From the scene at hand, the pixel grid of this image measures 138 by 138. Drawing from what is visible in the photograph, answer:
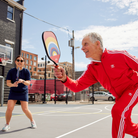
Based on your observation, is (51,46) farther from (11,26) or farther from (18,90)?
(11,26)

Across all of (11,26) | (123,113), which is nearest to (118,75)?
(123,113)

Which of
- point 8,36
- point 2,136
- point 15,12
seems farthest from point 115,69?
point 15,12

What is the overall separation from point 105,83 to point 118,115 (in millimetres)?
558

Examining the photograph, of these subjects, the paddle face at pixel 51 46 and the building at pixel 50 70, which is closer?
the paddle face at pixel 51 46

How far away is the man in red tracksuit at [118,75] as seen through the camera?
2.41m

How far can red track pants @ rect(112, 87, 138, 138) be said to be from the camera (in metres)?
2.37

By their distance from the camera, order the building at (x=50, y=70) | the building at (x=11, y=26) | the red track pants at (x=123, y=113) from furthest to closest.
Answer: the building at (x=50, y=70), the building at (x=11, y=26), the red track pants at (x=123, y=113)

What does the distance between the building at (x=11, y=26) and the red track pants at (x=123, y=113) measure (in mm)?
16819

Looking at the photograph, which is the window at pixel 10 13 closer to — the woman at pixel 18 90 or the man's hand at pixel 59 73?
the woman at pixel 18 90

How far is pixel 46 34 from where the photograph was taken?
2.69 m

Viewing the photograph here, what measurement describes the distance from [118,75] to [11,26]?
740 inches

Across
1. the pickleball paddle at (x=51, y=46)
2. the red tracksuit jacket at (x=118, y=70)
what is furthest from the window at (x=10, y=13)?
the red tracksuit jacket at (x=118, y=70)

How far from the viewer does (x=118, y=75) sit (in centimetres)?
256

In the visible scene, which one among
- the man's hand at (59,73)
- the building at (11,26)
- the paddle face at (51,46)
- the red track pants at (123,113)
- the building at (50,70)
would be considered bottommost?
the red track pants at (123,113)
